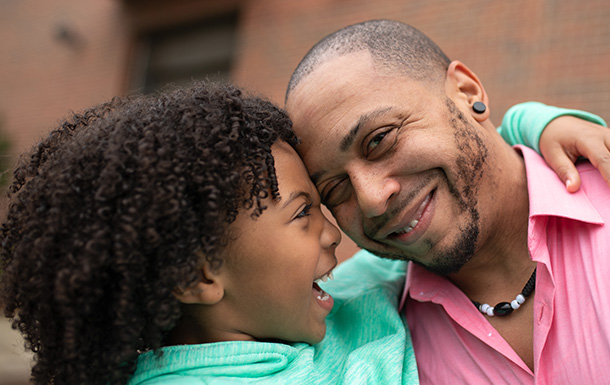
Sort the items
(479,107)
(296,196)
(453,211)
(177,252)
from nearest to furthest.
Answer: (177,252) < (296,196) < (453,211) < (479,107)

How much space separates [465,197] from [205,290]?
98 centimetres

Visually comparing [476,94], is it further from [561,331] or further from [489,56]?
[489,56]

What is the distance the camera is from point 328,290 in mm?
2221

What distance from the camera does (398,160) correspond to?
1818 millimetres

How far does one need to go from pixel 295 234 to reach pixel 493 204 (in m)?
0.78

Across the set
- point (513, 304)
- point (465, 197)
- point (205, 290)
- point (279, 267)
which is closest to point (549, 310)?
point (513, 304)

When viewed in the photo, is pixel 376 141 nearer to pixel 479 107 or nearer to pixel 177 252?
pixel 479 107

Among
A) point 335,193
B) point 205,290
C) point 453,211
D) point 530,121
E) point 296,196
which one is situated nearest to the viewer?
point 205,290

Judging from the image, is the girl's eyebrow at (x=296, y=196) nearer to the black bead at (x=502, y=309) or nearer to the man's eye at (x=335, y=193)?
the man's eye at (x=335, y=193)

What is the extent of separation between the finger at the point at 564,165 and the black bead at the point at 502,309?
481 mm

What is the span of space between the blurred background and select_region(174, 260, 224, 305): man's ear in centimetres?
83

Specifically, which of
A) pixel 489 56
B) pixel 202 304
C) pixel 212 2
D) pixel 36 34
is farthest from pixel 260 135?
pixel 36 34

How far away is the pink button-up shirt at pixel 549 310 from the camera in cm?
157

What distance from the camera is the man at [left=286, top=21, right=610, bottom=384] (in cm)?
169
